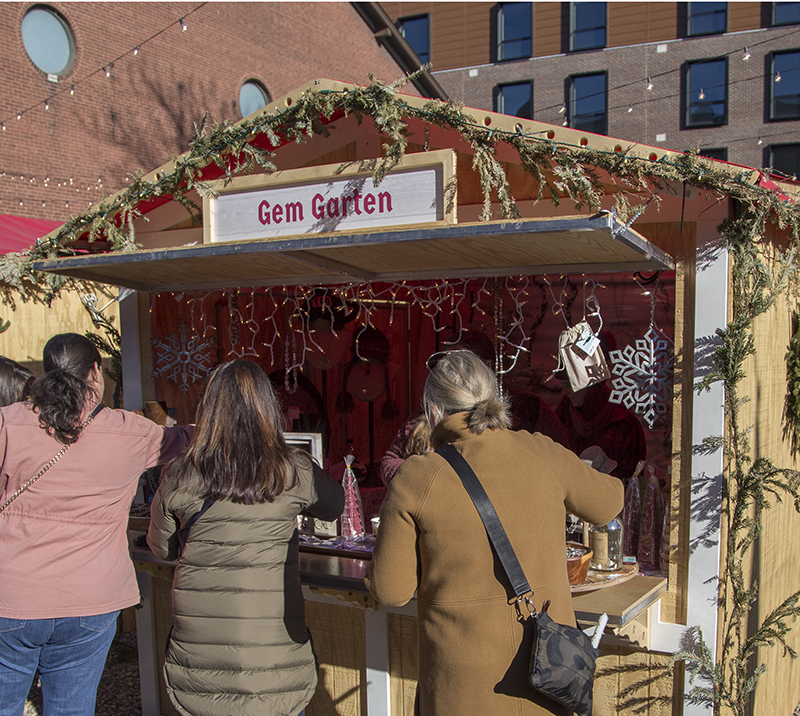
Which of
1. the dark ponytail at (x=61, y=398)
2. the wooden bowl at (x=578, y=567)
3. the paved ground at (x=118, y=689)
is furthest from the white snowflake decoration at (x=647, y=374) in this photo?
the paved ground at (x=118, y=689)

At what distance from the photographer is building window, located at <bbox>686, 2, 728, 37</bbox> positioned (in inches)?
780

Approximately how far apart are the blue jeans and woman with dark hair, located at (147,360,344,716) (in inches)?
16.1

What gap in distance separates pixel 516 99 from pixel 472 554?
896 inches

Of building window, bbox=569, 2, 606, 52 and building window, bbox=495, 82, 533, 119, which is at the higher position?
building window, bbox=569, 2, 606, 52

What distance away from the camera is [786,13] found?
19.2 m

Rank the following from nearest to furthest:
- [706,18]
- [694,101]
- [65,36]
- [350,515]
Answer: [350,515], [65,36], [706,18], [694,101]

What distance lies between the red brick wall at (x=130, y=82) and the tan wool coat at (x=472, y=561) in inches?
344

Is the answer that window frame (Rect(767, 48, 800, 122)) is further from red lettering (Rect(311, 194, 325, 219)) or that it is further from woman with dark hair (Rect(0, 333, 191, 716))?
woman with dark hair (Rect(0, 333, 191, 716))

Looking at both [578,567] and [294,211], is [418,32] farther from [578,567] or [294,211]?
[578,567]

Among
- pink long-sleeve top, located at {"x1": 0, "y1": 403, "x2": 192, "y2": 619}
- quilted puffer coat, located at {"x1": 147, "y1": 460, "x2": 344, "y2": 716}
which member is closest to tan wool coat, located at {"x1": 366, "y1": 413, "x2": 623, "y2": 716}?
quilted puffer coat, located at {"x1": 147, "y1": 460, "x2": 344, "y2": 716}

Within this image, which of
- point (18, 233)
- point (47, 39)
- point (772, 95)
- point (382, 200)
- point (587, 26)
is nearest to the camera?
point (382, 200)

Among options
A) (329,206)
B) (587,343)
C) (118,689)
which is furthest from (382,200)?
(118,689)

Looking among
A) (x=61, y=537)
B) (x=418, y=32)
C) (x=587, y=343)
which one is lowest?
(x=61, y=537)

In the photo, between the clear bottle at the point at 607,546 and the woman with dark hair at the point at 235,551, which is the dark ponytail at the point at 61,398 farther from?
the clear bottle at the point at 607,546
